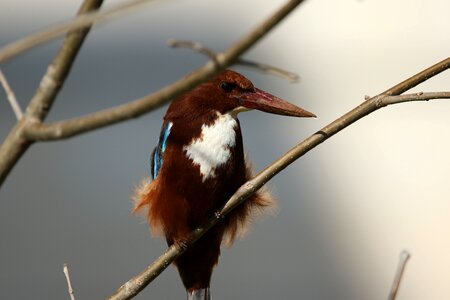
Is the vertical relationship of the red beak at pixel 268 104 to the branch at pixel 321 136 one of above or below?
above

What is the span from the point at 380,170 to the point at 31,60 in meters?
1.61

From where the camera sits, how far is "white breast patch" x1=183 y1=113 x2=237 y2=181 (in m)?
1.89

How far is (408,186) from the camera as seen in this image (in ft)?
12.7

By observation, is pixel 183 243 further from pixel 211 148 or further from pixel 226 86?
pixel 226 86

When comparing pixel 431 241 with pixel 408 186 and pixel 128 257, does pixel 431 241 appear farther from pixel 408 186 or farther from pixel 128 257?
pixel 128 257

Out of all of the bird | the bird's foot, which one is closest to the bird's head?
the bird

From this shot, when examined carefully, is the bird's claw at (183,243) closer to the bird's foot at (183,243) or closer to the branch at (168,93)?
the bird's foot at (183,243)

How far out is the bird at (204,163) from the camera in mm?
1890

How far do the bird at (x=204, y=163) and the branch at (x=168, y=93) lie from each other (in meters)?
0.99

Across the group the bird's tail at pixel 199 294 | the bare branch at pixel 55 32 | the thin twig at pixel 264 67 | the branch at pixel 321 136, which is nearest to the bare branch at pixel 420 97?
the branch at pixel 321 136

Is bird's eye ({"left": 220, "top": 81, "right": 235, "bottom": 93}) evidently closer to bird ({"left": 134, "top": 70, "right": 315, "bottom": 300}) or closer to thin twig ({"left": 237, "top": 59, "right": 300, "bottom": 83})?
bird ({"left": 134, "top": 70, "right": 315, "bottom": 300})

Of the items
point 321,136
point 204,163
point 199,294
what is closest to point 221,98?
point 204,163

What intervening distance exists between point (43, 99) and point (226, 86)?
105 cm

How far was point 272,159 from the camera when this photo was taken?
373cm
